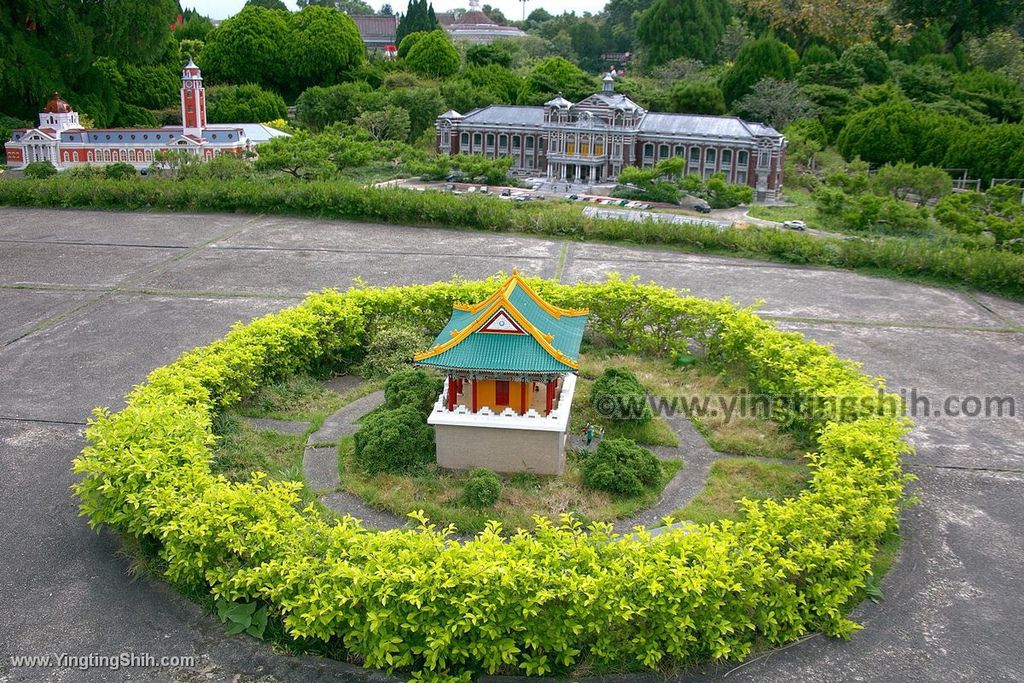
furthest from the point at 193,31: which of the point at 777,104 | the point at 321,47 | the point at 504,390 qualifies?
the point at 504,390

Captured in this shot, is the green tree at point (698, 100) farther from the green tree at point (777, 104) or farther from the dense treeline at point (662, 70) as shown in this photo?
the green tree at point (777, 104)

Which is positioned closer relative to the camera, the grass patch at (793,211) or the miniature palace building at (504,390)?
the miniature palace building at (504,390)

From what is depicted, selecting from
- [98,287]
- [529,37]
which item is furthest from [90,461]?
[529,37]

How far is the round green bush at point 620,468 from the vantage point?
9867 mm

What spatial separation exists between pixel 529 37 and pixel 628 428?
8108 cm

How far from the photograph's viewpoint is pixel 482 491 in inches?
374

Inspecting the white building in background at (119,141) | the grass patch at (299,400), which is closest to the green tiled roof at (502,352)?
the grass patch at (299,400)

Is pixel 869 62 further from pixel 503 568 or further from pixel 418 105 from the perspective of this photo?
pixel 503 568

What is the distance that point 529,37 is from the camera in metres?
86.2

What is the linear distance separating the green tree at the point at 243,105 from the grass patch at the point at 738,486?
137 feet

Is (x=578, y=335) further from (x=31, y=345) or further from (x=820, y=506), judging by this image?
(x=31, y=345)

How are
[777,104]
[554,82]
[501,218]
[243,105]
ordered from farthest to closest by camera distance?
1. [243,105]
2. [554,82]
3. [777,104]
4. [501,218]

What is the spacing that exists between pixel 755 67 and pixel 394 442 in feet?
126

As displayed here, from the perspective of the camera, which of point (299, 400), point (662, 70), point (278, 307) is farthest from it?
point (662, 70)
